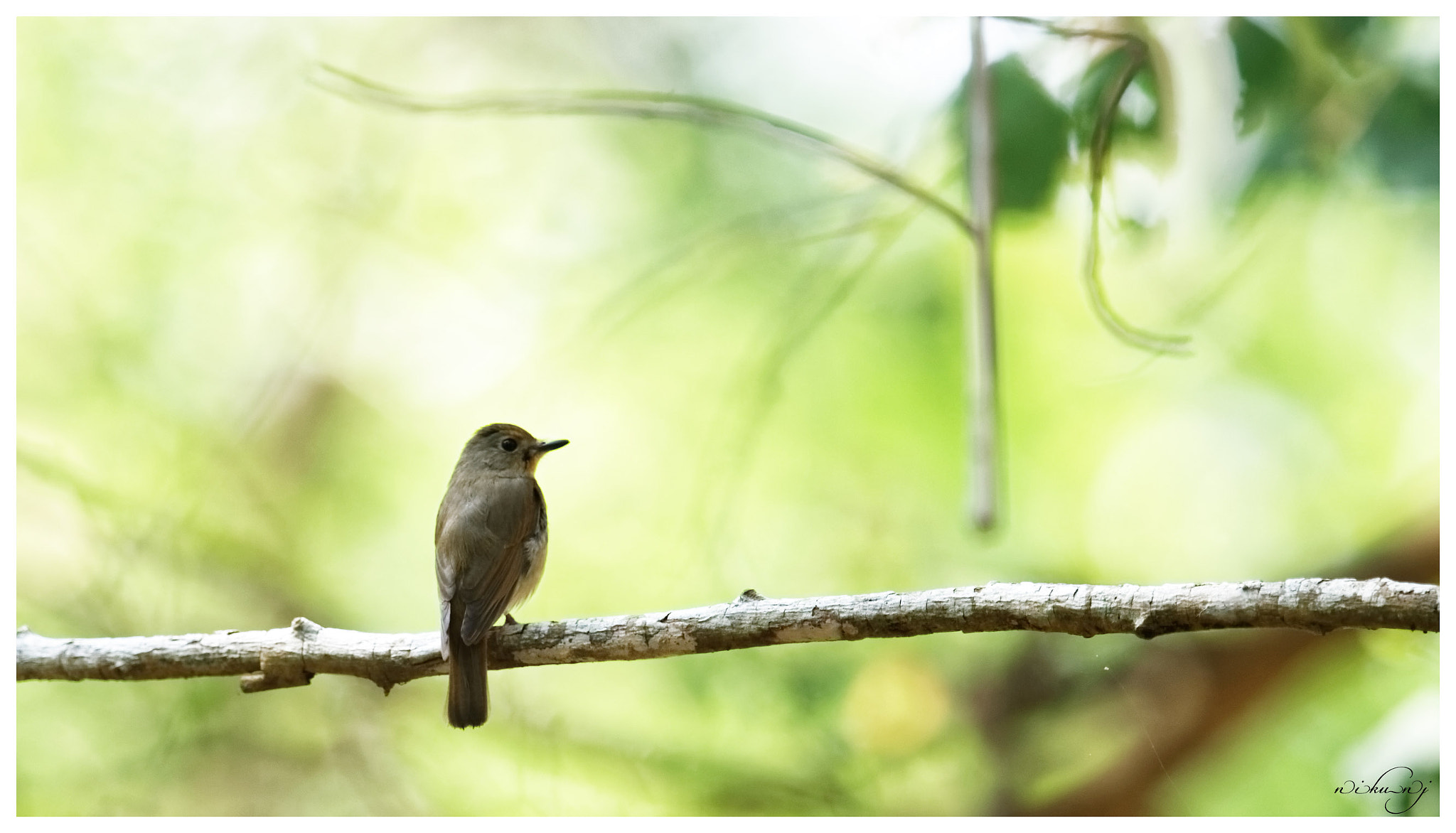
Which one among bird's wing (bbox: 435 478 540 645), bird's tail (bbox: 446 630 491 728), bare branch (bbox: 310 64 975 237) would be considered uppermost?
bare branch (bbox: 310 64 975 237)

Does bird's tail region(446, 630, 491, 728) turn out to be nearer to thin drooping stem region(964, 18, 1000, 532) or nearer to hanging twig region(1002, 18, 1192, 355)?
thin drooping stem region(964, 18, 1000, 532)

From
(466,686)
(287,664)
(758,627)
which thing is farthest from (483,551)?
(758,627)

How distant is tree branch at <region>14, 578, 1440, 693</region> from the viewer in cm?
146

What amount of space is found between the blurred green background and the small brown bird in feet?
0.64

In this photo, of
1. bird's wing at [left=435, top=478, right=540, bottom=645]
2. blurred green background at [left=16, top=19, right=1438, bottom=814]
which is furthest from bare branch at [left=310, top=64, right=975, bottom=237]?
bird's wing at [left=435, top=478, right=540, bottom=645]

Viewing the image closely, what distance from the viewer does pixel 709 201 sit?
2.97m

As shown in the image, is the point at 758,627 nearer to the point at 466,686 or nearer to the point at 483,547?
the point at 466,686

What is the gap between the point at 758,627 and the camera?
178 centimetres

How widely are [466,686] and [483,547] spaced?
1.07 ft

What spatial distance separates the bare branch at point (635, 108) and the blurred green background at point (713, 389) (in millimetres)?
43

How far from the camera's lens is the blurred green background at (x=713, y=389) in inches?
101

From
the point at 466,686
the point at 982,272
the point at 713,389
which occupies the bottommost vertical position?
the point at 466,686

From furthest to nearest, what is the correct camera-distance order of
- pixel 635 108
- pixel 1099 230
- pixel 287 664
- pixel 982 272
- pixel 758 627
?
pixel 635 108 < pixel 1099 230 < pixel 982 272 < pixel 287 664 < pixel 758 627

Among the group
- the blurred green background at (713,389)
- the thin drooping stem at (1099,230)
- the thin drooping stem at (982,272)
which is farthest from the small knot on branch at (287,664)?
the thin drooping stem at (1099,230)
